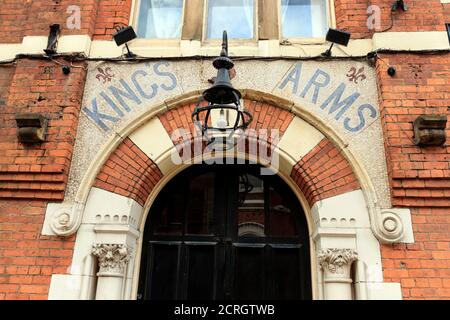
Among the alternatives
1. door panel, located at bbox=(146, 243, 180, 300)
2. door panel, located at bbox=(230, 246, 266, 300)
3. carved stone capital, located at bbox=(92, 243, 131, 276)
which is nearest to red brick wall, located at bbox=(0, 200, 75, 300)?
carved stone capital, located at bbox=(92, 243, 131, 276)

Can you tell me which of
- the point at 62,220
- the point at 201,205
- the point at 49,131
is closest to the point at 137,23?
the point at 49,131

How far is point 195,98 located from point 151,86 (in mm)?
482

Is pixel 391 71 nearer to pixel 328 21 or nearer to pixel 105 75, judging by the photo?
pixel 328 21

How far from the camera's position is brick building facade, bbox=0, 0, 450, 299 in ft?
12.1

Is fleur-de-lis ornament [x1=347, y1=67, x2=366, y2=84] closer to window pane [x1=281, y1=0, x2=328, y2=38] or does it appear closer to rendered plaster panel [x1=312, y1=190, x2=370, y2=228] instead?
window pane [x1=281, y1=0, x2=328, y2=38]

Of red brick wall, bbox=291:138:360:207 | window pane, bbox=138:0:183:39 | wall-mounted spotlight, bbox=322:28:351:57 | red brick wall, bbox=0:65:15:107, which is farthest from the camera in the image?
window pane, bbox=138:0:183:39

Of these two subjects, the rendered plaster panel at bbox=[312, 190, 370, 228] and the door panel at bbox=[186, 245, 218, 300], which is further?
Result: the door panel at bbox=[186, 245, 218, 300]

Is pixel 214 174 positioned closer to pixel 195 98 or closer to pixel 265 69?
pixel 195 98

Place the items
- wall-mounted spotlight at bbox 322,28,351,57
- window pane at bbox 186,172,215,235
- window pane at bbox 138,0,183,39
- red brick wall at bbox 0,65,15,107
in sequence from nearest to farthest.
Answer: wall-mounted spotlight at bbox 322,28,351,57 < window pane at bbox 186,172,215,235 < red brick wall at bbox 0,65,15,107 < window pane at bbox 138,0,183,39

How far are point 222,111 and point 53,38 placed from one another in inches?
84.6

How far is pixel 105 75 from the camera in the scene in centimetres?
436

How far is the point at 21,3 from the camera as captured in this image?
16.1 ft

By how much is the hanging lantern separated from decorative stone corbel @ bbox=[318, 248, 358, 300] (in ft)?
4.51
